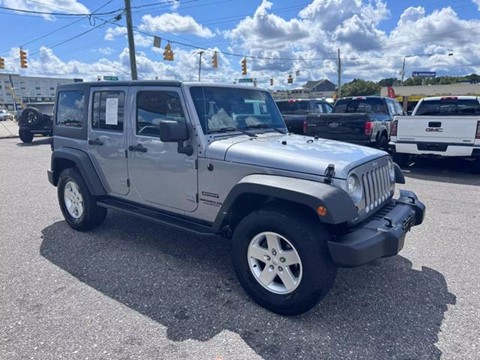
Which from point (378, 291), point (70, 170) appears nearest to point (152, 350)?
point (378, 291)

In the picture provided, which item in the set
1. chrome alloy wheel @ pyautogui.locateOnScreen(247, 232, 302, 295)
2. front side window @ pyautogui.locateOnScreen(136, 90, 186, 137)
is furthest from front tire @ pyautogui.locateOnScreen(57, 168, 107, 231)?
chrome alloy wheel @ pyautogui.locateOnScreen(247, 232, 302, 295)

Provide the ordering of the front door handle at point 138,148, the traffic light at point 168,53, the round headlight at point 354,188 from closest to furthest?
the round headlight at point 354,188 → the front door handle at point 138,148 → the traffic light at point 168,53

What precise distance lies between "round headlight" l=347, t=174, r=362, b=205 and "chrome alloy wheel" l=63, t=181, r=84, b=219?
3459 millimetres

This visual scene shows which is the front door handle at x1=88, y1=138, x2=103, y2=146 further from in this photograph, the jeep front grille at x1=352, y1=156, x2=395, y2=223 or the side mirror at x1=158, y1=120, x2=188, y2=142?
the jeep front grille at x1=352, y1=156, x2=395, y2=223

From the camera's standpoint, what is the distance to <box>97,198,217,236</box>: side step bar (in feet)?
11.3

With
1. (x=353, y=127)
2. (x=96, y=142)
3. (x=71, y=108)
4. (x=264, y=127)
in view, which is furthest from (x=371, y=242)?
(x=353, y=127)

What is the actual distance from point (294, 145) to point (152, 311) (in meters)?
1.97

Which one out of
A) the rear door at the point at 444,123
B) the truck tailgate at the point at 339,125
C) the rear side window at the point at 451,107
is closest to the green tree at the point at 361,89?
the rear side window at the point at 451,107

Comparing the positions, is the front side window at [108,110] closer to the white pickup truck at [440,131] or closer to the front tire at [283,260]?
the front tire at [283,260]

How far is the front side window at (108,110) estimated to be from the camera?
4.17m

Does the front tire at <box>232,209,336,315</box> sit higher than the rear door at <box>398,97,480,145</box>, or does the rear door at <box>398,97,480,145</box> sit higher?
the rear door at <box>398,97,480,145</box>

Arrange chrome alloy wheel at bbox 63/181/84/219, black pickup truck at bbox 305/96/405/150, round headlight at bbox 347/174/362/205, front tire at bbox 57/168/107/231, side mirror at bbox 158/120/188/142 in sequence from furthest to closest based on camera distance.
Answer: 1. black pickup truck at bbox 305/96/405/150
2. chrome alloy wheel at bbox 63/181/84/219
3. front tire at bbox 57/168/107/231
4. side mirror at bbox 158/120/188/142
5. round headlight at bbox 347/174/362/205

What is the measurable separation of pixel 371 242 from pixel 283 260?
692 mm

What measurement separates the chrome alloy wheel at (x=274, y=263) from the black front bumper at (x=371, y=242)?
343 millimetres
